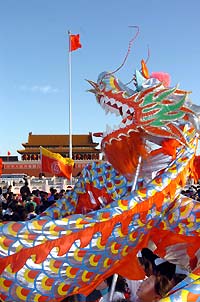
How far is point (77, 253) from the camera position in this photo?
1899 mm

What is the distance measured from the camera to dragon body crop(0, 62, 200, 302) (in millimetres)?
1810

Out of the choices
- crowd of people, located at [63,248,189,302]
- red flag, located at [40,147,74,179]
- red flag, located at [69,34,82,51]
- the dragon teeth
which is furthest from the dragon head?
red flag, located at [69,34,82,51]

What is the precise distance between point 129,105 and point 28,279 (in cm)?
110

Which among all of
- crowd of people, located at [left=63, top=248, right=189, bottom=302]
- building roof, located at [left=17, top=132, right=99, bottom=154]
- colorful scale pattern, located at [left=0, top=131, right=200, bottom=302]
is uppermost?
building roof, located at [left=17, top=132, right=99, bottom=154]

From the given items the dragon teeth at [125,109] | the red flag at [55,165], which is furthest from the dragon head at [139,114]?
the red flag at [55,165]

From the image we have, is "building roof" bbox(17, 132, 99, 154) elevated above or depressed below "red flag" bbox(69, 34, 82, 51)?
below

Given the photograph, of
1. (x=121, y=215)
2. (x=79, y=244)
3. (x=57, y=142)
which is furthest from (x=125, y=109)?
(x=57, y=142)

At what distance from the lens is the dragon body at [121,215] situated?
181 cm

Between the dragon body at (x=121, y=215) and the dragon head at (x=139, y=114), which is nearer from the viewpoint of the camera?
the dragon body at (x=121, y=215)

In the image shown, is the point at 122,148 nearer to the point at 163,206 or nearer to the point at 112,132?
the point at 112,132

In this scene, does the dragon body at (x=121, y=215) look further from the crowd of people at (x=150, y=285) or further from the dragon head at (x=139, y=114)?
the crowd of people at (x=150, y=285)

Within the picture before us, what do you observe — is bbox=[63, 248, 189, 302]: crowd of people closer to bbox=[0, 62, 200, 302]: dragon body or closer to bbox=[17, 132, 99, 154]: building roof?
bbox=[0, 62, 200, 302]: dragon body

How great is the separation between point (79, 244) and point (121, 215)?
25cm

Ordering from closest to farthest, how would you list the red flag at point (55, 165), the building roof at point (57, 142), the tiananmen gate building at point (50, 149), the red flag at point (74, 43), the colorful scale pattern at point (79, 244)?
the colorful scale pattern at point (79, 244) < the red flag at point (55, 165) < the red flag at point (74, 43) < the tiananmen gate building at point (50, 149) < the building roof at point (57, 142)
